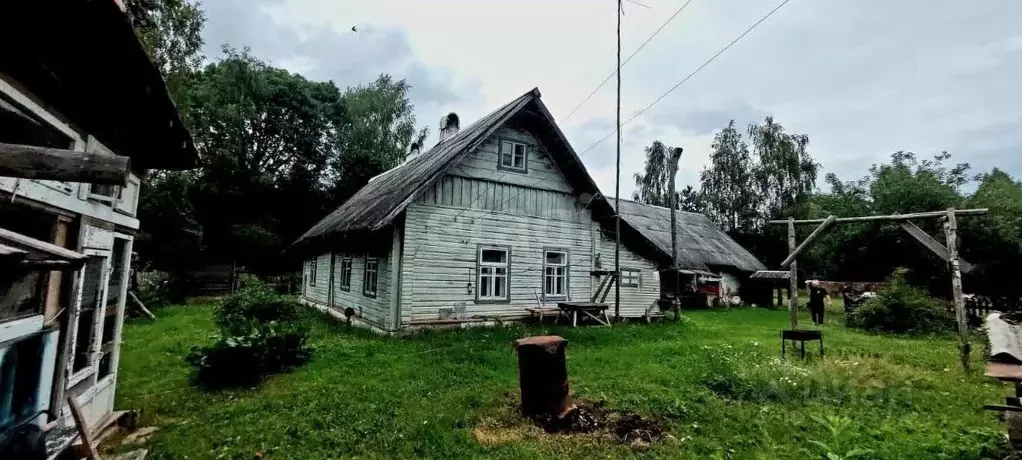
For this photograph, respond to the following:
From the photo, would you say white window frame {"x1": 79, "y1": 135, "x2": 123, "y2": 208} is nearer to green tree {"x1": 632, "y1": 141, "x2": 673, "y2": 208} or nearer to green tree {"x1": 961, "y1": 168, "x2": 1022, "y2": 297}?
green tree {"x1": 961, "y1": 168, "x2": 1022, "y2": 297}

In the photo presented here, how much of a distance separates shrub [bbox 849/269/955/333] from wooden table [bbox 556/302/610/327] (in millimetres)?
8622

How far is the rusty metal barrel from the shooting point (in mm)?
5777

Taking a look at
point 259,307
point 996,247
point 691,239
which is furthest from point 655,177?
point 259,307

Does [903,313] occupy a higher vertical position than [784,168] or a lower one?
lower

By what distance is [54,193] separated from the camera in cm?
367

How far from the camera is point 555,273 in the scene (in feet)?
Answer: 46.6

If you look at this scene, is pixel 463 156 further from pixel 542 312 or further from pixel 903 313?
pixel 903 313

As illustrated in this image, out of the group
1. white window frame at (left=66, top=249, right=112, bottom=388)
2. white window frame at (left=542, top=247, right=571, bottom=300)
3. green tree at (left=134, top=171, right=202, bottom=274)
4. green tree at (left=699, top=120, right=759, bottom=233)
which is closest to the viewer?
white window frame at (left=66, top=249, right=112, bottom=388)

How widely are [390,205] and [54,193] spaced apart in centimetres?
801

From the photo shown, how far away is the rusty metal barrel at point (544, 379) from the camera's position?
578 centimetres

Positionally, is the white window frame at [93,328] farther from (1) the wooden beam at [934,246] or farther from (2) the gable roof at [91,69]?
(1) the wooden beam at [934,246]

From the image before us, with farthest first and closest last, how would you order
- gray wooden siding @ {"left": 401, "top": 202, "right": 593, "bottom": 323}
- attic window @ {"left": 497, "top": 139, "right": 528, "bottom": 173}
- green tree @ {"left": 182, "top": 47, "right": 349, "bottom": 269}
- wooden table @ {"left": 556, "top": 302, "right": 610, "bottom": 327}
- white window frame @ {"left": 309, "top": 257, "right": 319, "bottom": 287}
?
green tree @ {"left": 182, "top": 47, "right": 349, "bottom": 269}, white window frame @ {"left": 309, "top": 257, "right": 319, "bottom": 287}, attic window @ {"left": 497, "top": 139, "right": 528, "bottom": 173}, wooden table @ {"left": 556, "top": 302, "right": 610, "bottom": 327}, gray wooden siding @ {"left": 401, "top": 202, "right": 593, "bottom": 323}

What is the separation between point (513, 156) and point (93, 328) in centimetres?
1028

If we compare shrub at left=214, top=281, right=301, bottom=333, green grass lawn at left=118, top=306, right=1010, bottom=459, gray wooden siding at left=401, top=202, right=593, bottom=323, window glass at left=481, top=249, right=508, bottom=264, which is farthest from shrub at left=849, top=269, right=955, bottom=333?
shrub at left=214, top=281, right=301, bottom=333
